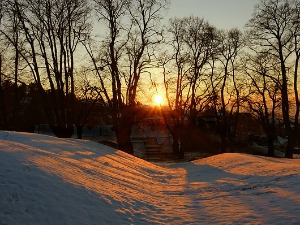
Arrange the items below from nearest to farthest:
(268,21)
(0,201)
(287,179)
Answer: (0,201)
(287,179)
(268,21)

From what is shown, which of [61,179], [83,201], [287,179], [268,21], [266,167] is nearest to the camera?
[83,201]

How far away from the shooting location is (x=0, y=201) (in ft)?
23.5

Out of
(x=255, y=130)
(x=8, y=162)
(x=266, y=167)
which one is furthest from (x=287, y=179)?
(x=255, y=130)

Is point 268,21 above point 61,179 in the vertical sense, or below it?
above

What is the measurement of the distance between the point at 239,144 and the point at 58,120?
30.5 m

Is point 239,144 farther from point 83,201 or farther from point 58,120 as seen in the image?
point 83,201

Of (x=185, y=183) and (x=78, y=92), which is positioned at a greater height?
(x=78, y=92)

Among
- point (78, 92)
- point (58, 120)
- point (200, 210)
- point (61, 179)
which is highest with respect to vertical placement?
point (78, 92)

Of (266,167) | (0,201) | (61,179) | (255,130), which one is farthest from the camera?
(255,130)

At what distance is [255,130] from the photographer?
245 ft

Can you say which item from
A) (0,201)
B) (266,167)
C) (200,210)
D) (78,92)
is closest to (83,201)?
(0,201)

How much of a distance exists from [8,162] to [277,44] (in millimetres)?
27285

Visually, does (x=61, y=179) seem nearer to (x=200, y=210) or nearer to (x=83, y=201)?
(x=83, y=201)

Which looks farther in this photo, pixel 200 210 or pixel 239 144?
pixel 239 144
